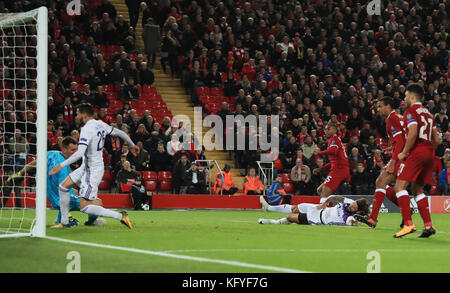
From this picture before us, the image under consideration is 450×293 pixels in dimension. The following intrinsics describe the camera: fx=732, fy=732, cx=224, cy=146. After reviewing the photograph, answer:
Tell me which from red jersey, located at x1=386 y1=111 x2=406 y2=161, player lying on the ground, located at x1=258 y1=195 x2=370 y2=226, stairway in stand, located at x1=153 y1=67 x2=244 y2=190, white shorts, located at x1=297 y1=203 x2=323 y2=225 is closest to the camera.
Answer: red jersey, located at x1=386 y1=111 x2=406 y2=161

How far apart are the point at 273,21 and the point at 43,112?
65.5 ft

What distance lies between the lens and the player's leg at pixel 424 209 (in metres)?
10.8

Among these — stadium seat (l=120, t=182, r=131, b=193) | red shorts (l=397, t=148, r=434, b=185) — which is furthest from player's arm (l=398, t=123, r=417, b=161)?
stadium seat (l=120, t=182, r=131, b=193)

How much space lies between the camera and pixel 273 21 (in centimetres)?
→ 2895

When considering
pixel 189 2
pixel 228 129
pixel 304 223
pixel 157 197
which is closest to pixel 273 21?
pixel 189 2

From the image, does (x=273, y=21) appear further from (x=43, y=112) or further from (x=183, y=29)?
(x=43, y=112)

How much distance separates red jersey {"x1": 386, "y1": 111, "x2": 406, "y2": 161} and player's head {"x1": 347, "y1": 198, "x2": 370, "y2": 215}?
1.29 metres

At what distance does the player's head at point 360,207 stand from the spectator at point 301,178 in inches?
343

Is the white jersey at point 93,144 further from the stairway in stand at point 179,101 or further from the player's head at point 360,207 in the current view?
the stairway in stand at point 179,101

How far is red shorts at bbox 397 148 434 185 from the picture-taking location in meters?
11.0

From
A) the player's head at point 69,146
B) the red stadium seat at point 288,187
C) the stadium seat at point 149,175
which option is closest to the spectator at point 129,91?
the stadium seat at point 149,175

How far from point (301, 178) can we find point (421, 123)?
11428 mm

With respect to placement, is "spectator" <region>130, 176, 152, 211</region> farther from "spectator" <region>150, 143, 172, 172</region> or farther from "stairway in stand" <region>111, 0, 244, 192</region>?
"stairway in stand" <region>111, 0, 244, 192</region>

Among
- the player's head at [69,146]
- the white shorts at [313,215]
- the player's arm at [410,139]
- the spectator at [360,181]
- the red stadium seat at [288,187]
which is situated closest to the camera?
the player's arm at [410,139]
